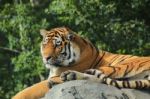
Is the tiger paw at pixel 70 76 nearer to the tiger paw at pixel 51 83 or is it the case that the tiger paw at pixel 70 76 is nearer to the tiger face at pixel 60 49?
the tiger paw at pixel 51 83

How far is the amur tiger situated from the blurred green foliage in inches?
195

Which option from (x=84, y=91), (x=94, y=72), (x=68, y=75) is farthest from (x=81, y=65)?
(x=84, y=91)

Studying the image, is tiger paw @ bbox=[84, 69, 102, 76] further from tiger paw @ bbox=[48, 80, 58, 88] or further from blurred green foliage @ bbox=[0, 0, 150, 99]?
blurred green foliage @ bbox=[0, 0, 150, 99]

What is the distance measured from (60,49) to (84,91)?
0.84 metres

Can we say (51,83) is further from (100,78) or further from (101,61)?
(101,61)

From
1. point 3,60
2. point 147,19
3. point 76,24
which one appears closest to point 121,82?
point 76,24

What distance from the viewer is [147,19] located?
608 inches

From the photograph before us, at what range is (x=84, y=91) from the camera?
24.4 feet

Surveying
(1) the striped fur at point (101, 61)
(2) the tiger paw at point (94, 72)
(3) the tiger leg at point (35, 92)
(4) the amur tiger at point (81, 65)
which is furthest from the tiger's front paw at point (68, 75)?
(3) the tiger leg at point (35, 92)

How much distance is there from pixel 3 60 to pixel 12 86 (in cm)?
128

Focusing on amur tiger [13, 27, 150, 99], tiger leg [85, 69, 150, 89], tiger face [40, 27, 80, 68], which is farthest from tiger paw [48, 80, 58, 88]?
tiger leg [85, 69, 150, 89]

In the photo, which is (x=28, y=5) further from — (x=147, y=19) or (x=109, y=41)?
(x=147, y=19)

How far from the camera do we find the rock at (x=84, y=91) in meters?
7.38

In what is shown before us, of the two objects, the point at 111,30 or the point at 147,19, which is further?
the point at 147,19
